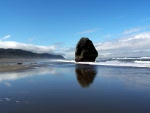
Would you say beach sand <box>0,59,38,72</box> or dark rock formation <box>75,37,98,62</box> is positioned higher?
dark rock formation <box>75,37,98,62</box>

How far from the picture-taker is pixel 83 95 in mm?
10938

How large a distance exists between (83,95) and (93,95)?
0.47m

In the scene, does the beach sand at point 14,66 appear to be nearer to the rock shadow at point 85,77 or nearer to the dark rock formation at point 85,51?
the rock shadow at point 85,77

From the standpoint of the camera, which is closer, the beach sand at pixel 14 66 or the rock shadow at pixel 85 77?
the rock shadow at pixel 85 77

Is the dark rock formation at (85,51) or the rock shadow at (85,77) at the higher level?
the dark rock formation at (85,51)

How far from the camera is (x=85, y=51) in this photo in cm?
6775

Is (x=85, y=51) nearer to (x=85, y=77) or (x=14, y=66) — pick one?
(x=14, y=66)

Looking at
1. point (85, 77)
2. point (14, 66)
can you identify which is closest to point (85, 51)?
point (14, 66)

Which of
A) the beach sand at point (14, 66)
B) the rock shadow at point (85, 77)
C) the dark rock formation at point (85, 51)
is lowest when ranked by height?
the rock shadow at point (85, 77)

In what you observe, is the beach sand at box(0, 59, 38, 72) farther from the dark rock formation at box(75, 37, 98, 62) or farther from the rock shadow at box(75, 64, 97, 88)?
the dark rock formation at box(75, 37, 98, 62)

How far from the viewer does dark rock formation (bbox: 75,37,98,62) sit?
6788 centimetres

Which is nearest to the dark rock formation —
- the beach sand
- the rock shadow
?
the beach sand

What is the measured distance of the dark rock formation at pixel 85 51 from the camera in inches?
2672

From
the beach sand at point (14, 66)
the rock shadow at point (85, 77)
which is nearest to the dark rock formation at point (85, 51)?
the beach sand at point (14, 66)
